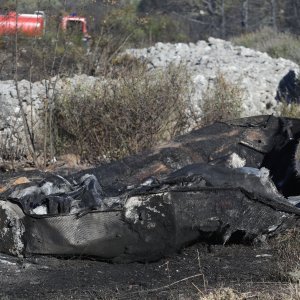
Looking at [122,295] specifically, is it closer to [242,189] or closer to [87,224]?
[87,224]

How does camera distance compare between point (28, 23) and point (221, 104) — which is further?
point (221, 104)

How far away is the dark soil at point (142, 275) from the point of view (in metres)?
5.07

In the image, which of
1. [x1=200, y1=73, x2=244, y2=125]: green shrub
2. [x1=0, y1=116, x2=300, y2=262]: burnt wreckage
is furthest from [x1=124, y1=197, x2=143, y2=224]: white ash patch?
[x1=200, y1=73, x2=244, y2=125]: green shrub

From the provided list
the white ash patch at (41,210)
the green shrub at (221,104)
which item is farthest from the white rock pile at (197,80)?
the white ash patch at (41,210)

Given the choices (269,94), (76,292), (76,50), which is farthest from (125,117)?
(269,94)

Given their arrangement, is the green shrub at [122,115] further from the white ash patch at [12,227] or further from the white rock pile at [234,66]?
the white ash patch at [12,227]

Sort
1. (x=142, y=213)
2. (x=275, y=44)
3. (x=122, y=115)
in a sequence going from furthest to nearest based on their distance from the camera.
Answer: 1. (x=275, y=44)
2. (x=122, y=115)
3. (x=142, y=213)

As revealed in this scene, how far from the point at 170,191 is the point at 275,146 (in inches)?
93.3

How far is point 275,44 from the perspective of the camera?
21531mm

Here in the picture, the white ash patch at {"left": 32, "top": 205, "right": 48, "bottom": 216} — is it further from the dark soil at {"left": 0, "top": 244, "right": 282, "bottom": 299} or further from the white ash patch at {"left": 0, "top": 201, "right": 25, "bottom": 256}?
the dark soil at {"left": 0, "top": 244, "right": 282, "bottom": 299}

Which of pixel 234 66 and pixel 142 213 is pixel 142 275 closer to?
pixel 142 213

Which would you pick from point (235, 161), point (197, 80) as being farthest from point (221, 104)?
point (235, 161)

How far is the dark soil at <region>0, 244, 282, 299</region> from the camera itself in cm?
507

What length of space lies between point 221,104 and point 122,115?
5.96 ft
